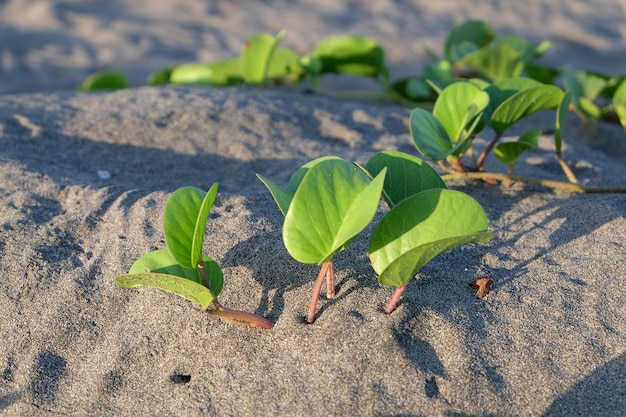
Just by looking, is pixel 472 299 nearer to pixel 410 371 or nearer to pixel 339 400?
pixel 410 371

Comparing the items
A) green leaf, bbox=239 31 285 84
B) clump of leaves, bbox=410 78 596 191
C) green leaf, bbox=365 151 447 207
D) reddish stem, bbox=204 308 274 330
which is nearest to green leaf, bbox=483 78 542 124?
clump of leaves, bbox=410 78 596 191

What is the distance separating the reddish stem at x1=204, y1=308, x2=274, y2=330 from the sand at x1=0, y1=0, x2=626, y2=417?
13mm

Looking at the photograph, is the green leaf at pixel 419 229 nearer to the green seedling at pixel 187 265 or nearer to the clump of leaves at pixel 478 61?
the green seedling at pixel 187 265

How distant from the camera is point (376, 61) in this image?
96.1 inches

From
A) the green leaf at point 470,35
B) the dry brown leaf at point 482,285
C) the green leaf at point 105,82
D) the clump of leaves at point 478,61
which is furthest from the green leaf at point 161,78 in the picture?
the dry brown leaf at point 482,285

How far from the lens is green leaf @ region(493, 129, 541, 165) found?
1.44m

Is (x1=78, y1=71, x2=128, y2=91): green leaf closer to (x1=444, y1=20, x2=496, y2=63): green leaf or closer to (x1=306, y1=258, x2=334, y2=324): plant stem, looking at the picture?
(x1=444, y1=20, x2=496, y2=63): green leaf

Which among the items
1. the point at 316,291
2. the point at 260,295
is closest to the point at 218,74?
the point at 260,295

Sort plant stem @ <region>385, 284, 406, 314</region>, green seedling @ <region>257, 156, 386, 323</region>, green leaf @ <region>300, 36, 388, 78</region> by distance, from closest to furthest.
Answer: green seedling @ <region>257, 156, 386, 323</region> → plant stem @ <region>385, 284, 406, 314</region> → green leaf @ <region>300, 36, 388, 78</region>

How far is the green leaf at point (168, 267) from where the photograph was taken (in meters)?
1.05

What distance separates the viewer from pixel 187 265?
1038 mm

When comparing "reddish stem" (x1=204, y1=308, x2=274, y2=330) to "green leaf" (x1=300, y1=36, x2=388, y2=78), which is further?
"green leaf" (x1=300, y1=36, x2=388, y2=78)

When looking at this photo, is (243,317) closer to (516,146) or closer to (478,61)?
(516,146)

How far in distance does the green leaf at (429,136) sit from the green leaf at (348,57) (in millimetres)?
1063
